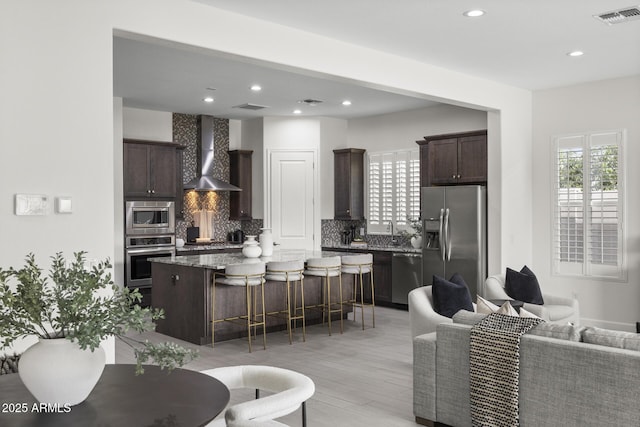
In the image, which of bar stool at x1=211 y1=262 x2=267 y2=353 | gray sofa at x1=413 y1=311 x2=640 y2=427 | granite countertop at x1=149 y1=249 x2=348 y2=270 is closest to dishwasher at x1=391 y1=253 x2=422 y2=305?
granite countertop at x1=149 y1=249 x2=348 y2=270

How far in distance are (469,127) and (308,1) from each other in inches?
180

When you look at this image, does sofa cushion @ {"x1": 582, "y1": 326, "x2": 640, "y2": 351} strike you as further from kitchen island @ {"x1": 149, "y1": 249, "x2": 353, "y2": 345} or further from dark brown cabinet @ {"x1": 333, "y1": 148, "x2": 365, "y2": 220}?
dark brown cabinet @ {"x1": 333, "y1": 148, "x2": 365, "y2": 220}

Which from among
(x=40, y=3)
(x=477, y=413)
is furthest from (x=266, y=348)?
(x=40, y=3)

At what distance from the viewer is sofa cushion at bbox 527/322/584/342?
11.1 feet

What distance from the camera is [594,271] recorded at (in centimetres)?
745

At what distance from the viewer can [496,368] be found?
3.51m

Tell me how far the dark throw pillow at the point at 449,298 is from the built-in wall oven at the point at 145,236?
4.84 meters

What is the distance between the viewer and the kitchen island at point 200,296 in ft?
21.3

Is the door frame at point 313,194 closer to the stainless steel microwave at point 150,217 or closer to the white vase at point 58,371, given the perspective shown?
the stainless steel microwave at point 150,217

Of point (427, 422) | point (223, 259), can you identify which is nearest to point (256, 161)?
point (223, 259)

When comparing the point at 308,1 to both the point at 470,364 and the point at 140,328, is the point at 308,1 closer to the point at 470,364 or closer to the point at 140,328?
the point at 470,364

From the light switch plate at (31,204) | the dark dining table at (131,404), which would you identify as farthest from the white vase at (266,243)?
the dark dining table at (131,404)

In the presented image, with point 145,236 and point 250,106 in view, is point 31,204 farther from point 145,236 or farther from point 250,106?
point 250,106

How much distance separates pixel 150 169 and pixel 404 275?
400 centimetres
